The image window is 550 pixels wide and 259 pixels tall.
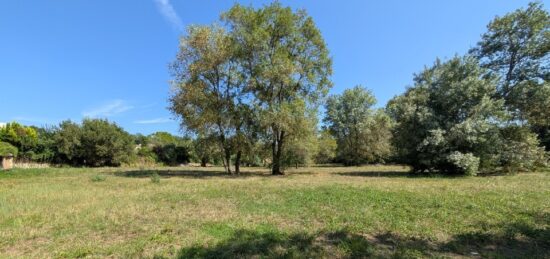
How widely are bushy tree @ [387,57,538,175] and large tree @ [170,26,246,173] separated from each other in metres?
11.4

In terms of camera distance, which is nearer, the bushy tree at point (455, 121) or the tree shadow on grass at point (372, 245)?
the tree shadow on grass at point (372, 245)

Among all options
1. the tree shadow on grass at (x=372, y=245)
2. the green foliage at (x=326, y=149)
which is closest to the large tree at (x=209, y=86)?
the tree shadow on grass at (x=372, y=245)

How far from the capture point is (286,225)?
22.5 feet

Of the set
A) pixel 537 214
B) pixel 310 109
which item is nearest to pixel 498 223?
pixel 537 214

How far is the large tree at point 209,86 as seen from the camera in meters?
20.3

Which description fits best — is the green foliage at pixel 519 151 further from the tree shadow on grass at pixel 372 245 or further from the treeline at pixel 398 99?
the tree shadow on grass at pixel 372 245

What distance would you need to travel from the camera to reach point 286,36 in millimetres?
22766

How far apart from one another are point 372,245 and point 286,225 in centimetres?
202

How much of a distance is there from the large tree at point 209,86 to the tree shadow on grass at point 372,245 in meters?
15.2

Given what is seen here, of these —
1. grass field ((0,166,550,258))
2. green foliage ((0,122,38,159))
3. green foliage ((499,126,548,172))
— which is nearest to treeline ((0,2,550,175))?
green foliage ((499,126,548,172))

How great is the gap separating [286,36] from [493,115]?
14472 mm

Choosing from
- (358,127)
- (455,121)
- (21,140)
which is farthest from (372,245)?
(21,140)

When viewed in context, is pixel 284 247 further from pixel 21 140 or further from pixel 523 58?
pixel 21 140

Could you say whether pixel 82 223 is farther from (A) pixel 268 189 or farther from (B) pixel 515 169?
(B) pixel 515 169
